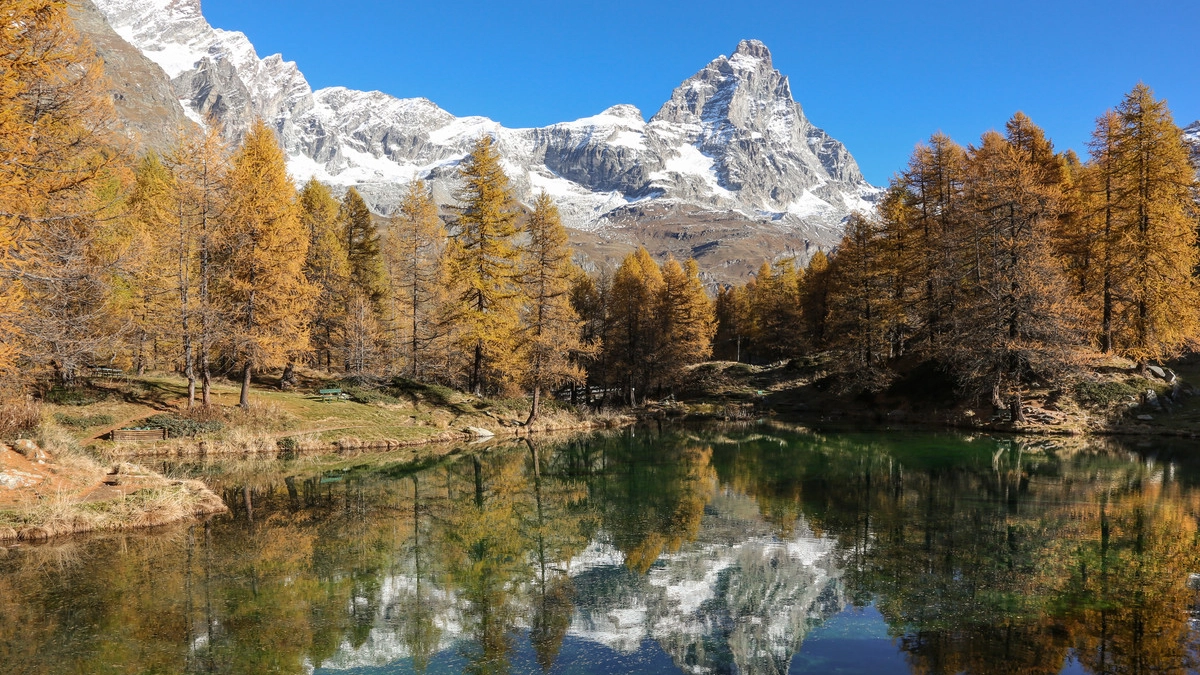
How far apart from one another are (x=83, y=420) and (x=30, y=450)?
10.9 meters

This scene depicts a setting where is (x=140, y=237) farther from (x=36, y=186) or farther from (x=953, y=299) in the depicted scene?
(x=953, y=299)

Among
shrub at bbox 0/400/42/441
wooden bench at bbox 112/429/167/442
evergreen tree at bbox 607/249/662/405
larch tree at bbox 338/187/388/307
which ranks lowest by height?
wooden bench at bbox 112/429/167/442

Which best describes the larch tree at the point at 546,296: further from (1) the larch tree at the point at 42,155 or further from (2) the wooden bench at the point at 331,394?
(1) the larch tree at the point at 42,155

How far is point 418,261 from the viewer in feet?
139

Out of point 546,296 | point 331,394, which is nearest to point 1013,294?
point 546,296

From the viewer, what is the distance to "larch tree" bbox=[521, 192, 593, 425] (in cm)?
3975

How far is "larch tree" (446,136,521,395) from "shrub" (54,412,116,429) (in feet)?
55.9

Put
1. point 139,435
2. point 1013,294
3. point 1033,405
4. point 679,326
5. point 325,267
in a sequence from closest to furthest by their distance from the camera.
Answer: point 139,435, point 1013,294, point 1033,405, point 325,267, point 679,326

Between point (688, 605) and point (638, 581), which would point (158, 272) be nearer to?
point (638, 581)

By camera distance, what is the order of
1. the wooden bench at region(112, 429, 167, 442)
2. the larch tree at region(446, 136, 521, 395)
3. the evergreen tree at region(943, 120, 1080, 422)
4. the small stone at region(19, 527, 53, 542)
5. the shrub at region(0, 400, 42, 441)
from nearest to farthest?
the small stone at region(19, 527, 53, 542), the shrub at region(0, 400, 42, 441), the wooden bench at region(112, 429, 167, 442), the evergreen tree at region(943, 120, 1080, 422), the larch tree at region(446, 136, 521, 395)

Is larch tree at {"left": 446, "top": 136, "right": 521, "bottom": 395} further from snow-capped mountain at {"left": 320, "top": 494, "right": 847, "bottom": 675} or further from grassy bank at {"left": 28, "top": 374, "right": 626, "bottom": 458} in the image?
snow-capped mountain at {"left": 320, "top": 494, "right": 847, "bottom": 675}

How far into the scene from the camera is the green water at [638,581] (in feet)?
31.6

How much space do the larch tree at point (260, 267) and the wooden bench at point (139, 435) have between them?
13.1 feet

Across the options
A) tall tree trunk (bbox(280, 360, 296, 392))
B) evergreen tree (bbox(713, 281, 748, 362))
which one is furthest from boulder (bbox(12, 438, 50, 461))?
evergreen tree (bbox(713, 281, 748, 362))
